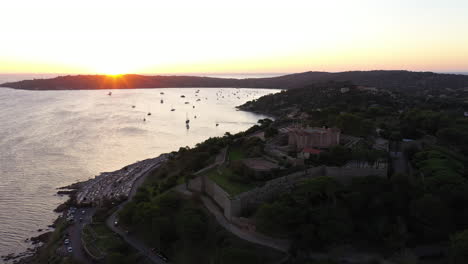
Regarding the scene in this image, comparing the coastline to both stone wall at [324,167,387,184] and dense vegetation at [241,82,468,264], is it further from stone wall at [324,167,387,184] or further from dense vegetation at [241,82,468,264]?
stone wall at [324,167,387,184]

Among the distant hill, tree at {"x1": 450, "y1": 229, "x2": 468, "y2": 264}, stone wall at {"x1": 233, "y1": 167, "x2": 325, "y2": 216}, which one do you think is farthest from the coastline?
the distant hill

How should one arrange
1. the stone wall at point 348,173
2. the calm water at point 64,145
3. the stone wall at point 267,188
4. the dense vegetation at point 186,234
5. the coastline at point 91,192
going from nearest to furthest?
1. the dense vegetation at point 186,234
2. the stone wall at point 267,188
3. the stone wall at point 348,173
4. the coastline at point 91,192
5. the calm water at point 64,145

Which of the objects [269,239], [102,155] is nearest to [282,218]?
[269,239]

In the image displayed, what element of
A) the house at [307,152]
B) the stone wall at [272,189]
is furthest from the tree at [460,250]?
the house at [307,152]

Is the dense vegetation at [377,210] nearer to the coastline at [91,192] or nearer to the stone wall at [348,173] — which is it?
the stone wall at [348,173]

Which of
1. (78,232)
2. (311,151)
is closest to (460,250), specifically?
(311,151)

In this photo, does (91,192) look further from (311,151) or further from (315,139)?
(315,139)
